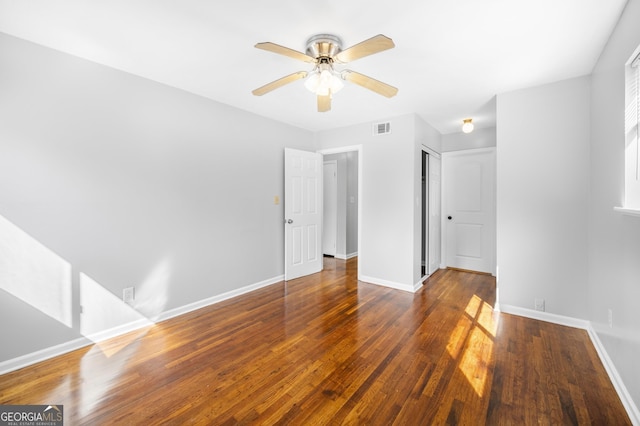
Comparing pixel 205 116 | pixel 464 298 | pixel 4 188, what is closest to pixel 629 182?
pixel 464 298

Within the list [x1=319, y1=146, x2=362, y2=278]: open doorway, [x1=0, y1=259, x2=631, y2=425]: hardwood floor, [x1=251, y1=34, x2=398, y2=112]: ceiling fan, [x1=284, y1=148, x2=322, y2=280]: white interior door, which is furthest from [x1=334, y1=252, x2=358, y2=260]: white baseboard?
[x1=251, y1=34, x2=398, y2=112]: ceiling fan

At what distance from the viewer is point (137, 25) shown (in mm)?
1951

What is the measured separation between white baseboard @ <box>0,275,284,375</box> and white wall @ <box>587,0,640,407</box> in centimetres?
363

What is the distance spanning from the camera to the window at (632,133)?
1711mm

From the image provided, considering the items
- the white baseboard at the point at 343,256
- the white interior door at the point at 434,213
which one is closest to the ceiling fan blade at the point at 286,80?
the white interior door at the point at 434,213

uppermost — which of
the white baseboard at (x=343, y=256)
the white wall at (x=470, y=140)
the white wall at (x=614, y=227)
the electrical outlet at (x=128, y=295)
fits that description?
the white wall at (x=470, y=140)

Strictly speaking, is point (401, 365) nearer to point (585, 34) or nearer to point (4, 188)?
point (585, 34)

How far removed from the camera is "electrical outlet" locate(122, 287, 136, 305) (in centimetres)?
266

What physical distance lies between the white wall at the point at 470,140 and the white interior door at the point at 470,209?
0.31 ft

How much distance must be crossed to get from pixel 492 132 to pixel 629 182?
307 centimetres

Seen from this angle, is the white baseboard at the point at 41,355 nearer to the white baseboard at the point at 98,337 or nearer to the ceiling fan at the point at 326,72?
the white baseboard at the point at 98,337

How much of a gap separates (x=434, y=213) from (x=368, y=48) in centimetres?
367

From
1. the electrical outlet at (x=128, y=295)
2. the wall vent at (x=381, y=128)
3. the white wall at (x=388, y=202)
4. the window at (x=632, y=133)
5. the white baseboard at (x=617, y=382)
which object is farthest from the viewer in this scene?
the wall vent at (x=381, y=128)

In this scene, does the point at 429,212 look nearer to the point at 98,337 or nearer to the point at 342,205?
the point at 342,205
